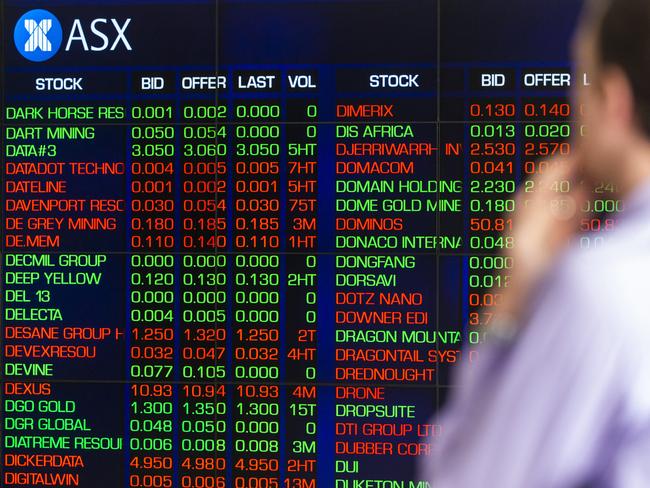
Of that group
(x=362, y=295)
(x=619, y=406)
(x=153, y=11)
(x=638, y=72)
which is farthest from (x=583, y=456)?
(x=153, y=11)

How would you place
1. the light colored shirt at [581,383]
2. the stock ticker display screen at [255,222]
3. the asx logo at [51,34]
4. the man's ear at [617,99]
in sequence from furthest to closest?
the asx logo at [51,34] < the stock ticker display screen at [255,222] < the man's ear at [617,99] < the light colored shirt at [581,383]

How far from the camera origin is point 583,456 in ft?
2.17

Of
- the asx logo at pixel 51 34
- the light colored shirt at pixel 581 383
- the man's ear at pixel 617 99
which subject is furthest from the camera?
the asx logo at pixel 51 34

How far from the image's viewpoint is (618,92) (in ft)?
2.50

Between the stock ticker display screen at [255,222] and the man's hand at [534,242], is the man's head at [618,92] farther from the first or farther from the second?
the stock ticker display screen at [255,222]

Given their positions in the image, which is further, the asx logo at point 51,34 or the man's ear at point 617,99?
the asx logo at point 51,34

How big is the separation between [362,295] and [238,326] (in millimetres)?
420

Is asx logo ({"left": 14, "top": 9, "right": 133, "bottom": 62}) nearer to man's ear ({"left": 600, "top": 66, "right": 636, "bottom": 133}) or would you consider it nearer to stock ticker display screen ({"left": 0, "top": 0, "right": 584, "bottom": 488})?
stock ticker display screen ({"left": 0, "top": 0, "right": 584, "bottom": 488})

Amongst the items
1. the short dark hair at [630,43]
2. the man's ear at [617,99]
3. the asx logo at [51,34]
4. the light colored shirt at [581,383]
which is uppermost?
the asx logo at [51,34]

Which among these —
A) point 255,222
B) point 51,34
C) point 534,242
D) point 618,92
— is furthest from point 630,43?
point 51,34

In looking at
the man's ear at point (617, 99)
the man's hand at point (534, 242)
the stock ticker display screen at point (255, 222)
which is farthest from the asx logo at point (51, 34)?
the man's ear at point (617, 99)

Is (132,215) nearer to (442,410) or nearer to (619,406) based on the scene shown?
(442,410)

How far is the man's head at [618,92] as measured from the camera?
74 cm

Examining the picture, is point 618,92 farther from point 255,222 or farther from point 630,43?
point 255,222
